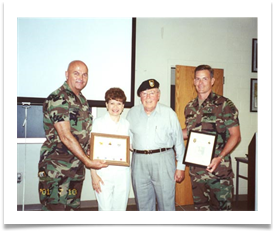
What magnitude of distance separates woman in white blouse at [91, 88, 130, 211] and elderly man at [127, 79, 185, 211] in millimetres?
147

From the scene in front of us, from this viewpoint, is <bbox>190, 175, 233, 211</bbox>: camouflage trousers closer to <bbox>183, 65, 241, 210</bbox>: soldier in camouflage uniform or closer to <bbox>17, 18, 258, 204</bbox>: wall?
<bbox>183, 65, 241, 210</bbox>: soldier in camouflage uniform

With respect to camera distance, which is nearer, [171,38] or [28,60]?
[28,60]

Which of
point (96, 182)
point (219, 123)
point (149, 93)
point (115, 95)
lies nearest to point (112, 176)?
point (96, 182)

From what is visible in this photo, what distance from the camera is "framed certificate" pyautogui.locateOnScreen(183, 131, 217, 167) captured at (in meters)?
2.02

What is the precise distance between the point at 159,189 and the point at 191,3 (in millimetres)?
1819

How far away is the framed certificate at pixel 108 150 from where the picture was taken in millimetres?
1903

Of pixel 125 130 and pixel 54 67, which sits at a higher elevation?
pixel 54 67

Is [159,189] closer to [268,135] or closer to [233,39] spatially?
[268,135]

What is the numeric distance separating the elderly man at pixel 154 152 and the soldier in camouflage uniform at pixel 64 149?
0.39 meters

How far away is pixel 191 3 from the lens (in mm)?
1947

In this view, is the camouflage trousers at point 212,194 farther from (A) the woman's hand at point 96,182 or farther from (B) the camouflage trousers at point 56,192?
(B) the camouflage trousers at point 56,192

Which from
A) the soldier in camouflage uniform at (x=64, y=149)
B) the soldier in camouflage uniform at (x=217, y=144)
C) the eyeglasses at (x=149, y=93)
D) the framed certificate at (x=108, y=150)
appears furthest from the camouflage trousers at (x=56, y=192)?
the soldier in camouflage uniform at (x=217, y=144)
